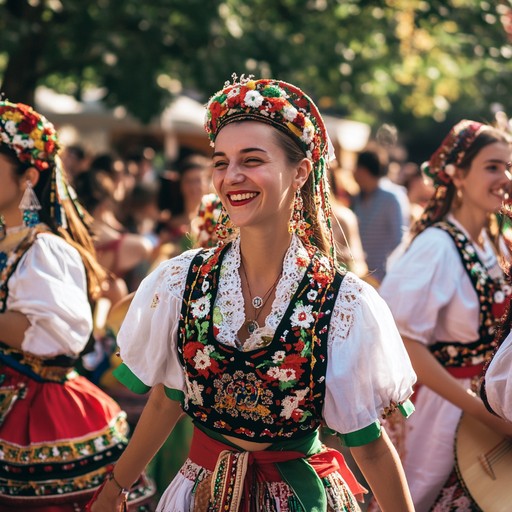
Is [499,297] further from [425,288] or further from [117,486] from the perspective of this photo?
[117,486]

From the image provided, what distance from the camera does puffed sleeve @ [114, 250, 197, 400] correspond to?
325 centimetres

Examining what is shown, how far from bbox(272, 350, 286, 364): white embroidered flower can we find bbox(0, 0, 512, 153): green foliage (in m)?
5.83

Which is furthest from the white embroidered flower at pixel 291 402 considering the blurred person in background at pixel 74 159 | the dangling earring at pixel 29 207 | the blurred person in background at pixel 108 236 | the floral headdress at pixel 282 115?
the blurred person in background at pixel 74 159

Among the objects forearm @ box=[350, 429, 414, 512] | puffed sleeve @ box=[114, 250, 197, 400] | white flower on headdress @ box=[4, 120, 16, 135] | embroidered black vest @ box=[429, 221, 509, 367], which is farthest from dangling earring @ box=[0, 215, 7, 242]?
forearm @ box=[350, 429, 414, 512]

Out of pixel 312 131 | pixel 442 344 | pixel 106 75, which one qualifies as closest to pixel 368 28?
pixel 106 75

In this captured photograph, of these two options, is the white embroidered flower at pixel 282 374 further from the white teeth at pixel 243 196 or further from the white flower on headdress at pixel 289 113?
the white flower on headdress at pixel 289 113

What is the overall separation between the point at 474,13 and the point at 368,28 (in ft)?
4.78

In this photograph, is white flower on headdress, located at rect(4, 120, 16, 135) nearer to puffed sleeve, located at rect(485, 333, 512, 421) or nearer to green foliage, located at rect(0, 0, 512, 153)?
puffed sleeve, located at rect(485, 333, 512, 421)

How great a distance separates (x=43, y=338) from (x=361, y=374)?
1624mm

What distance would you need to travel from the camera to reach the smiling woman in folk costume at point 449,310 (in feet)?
13.8

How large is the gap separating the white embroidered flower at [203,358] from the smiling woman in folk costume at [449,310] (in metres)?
1.31

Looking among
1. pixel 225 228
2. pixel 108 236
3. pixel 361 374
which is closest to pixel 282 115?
pixel 225 228

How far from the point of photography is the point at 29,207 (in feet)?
14.3

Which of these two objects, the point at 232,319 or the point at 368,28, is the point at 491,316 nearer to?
the point at 232,319
